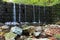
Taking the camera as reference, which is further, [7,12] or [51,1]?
[7,12]

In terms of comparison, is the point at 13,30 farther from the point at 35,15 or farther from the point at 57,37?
the point at 35,15

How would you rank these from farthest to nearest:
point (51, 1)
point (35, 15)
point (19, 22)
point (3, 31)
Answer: point (35, 15) → point (19, 22) → point (3, 31) → point (51, 1)

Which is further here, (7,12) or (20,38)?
(7,12)

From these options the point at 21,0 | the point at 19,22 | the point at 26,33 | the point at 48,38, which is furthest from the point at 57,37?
the point at 19,22

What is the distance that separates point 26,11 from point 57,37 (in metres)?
3.02

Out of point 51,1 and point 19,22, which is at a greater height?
point 51,1

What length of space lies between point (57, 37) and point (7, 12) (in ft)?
10.3

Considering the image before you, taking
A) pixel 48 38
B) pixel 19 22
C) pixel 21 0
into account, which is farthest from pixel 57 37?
pixel 19 22

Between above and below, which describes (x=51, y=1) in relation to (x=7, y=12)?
above

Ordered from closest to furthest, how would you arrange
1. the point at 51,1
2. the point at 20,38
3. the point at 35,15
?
the point at 51,1, the point at 20,38, the point at 35,15

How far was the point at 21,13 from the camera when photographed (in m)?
8.24

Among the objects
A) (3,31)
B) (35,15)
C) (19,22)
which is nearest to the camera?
(3,31)

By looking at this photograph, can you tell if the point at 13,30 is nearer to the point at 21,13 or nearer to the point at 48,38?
the point at 48,38

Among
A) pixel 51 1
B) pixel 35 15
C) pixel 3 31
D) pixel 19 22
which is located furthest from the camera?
pixel 35 15
